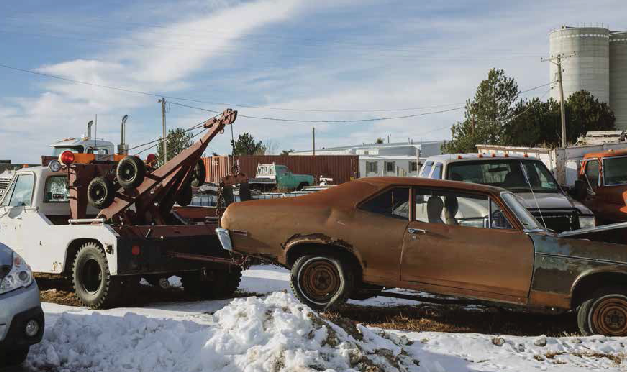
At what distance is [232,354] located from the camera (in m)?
5.14

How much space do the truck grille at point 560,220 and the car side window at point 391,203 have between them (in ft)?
10.9

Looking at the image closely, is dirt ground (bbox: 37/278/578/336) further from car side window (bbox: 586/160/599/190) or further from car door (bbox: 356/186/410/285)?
car side window (bbox: 586/160/599/190)

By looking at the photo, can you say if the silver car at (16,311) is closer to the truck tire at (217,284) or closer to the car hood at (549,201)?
the truck tire at (217,284)

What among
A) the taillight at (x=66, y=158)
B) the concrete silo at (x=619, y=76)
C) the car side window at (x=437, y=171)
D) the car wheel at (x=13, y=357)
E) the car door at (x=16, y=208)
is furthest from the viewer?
the concrete silo at (x=619, y=76)

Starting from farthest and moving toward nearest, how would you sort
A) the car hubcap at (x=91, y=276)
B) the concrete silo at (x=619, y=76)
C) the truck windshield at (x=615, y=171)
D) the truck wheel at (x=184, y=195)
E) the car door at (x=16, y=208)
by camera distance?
the concrete silo at (x=619, y=76) < the truck windshield at (x=615, y=171) < the truck wheel at (x=184, y=195) < the car door at (x=16, y=208) < the car hubcap at (x=91, y=276)

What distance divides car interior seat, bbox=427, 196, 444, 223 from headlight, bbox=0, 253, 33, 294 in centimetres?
389

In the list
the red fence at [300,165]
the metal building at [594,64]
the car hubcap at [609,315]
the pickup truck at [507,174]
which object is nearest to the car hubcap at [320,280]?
the car hubcap at [609,315]

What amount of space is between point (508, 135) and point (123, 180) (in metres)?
39.2

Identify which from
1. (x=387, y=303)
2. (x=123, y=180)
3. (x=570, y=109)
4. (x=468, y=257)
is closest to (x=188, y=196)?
(x=123, y=180)

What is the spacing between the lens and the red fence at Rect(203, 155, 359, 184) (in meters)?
49.8

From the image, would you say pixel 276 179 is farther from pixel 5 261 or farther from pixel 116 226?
pixel 5 261

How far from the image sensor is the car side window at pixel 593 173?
13203 mm

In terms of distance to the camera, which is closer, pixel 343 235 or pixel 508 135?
pixel 343 235

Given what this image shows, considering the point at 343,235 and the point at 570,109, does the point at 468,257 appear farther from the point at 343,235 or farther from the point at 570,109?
the point at 570,109
